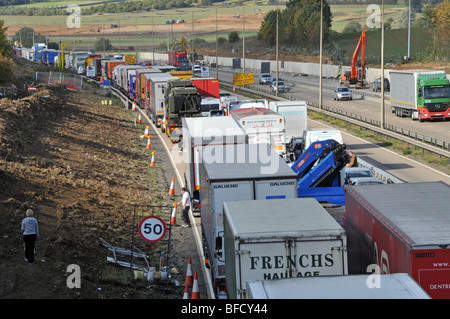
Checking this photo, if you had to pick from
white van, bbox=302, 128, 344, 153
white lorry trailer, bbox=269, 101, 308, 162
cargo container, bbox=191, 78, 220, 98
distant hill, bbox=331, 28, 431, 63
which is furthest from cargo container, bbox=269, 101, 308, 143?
distant hill, bbox=331, 28, 431, 63

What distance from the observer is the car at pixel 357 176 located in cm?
2700

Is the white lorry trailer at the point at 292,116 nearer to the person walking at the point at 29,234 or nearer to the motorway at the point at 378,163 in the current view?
the motorway at the point at 378,163

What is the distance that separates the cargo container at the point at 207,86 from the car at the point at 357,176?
920 inches

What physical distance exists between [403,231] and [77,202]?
1595 cm

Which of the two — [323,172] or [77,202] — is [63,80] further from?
[323,172]

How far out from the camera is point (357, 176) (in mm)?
28406

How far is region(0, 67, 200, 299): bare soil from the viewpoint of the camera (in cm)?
1792

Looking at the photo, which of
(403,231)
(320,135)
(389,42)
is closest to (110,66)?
(320,135)

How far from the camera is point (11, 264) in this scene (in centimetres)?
1795

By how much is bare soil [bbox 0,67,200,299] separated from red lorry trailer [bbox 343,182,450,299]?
15.6 ft

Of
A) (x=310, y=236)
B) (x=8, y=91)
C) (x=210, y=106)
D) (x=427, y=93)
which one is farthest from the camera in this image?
(x=8, y=91)

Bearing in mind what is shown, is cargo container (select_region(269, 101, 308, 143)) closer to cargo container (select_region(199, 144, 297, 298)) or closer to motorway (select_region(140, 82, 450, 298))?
motorway (select_region(140, 82, 450, 298))

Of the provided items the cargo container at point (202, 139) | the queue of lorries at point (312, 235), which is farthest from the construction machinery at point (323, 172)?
the cargo container at point (202, 139)

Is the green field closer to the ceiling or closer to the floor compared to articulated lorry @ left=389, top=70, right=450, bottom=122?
closer to the ceiling
